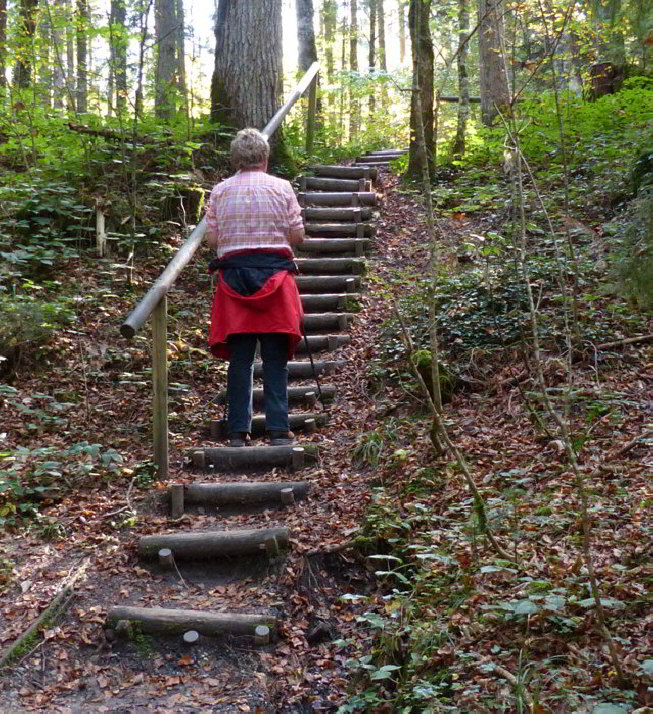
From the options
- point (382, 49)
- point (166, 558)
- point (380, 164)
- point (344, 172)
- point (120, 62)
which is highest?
Result: point (382, 49)

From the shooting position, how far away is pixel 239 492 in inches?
173

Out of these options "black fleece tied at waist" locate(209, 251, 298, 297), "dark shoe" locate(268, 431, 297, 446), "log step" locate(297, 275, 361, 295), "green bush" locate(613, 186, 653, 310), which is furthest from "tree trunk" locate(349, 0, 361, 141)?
"green bush" locate(613, 186, 653, 310)

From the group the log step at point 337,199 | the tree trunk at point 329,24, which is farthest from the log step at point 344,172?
the tree trunk at point 329,24

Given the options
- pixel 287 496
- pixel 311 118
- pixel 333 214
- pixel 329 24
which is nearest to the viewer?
pixel 287 496

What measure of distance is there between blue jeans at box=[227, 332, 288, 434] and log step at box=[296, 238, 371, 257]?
321 cm

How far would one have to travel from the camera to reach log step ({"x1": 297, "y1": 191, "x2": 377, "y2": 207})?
8805 mm

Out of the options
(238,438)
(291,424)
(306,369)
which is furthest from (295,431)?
(306,369)

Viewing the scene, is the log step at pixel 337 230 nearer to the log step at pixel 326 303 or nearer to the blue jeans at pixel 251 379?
the log step at pixel 326 303

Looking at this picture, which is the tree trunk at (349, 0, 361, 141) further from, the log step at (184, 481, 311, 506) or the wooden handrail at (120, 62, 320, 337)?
the log step at (184, 481, 311, 506)

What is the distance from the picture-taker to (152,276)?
23.0 ft

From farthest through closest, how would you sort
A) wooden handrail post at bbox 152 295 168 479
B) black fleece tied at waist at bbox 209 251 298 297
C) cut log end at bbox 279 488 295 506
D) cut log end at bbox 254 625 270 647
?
black fleece tied at waist at bbox 209 251 298 297
wooden handrail post at bbox 152 295 168 479
cut log end at bbox 279 488 295 506
cut log end at bbox 254 625 270 647

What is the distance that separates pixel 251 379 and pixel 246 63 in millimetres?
5404

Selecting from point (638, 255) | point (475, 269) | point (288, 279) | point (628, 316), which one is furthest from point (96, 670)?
point (475, 269)

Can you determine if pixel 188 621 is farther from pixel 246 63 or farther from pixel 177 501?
pixel 246 63
